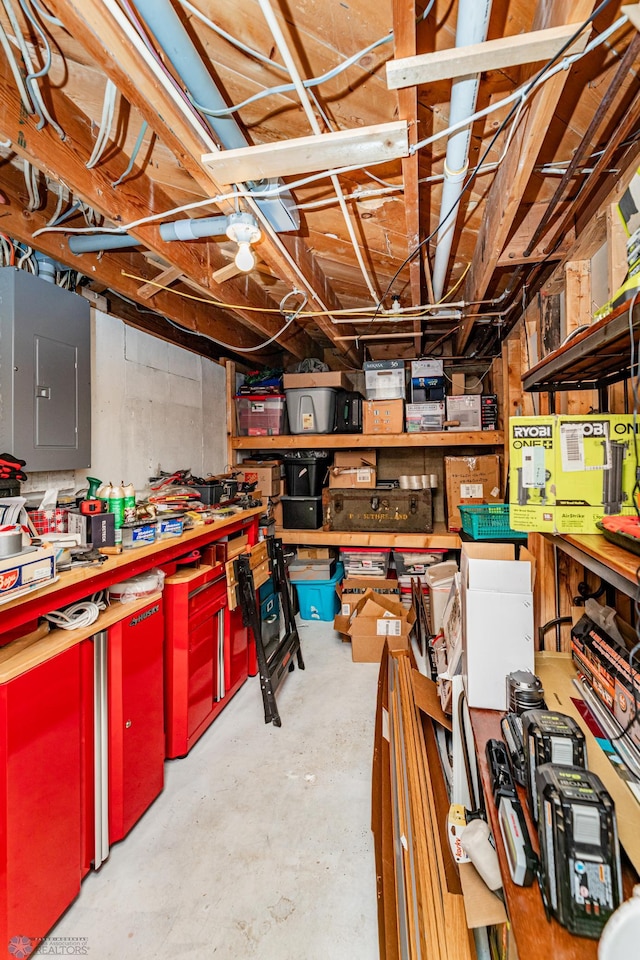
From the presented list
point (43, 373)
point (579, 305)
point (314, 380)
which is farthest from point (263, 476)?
point (579, 305)

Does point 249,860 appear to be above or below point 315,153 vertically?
below

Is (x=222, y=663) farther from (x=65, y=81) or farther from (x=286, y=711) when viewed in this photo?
(x=65, y=81)

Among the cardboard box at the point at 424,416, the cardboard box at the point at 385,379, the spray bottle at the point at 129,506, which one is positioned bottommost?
Result: the spray bottle at the point at 129,506

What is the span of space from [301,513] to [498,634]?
2536 mm

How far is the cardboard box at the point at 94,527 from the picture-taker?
166cm

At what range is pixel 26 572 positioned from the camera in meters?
1.17

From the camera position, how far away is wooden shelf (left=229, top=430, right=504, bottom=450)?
3330 millimetres

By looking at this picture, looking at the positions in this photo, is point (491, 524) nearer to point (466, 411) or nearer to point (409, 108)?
point (466, 411)

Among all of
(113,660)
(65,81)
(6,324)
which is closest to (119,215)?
(65,81)

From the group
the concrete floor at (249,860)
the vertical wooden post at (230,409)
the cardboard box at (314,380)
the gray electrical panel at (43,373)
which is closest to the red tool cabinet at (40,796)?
the concrete floor at (249,860)

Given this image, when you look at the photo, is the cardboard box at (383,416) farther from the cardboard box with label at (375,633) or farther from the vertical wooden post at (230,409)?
the cardboard box with label at (375,633)

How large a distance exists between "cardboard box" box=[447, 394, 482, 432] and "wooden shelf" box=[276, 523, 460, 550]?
35.5 inches

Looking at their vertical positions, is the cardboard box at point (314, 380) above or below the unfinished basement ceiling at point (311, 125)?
below

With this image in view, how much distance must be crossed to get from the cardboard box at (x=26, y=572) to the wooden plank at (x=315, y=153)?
1224mm
